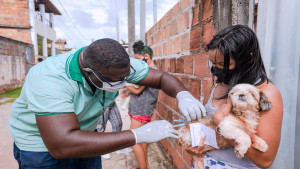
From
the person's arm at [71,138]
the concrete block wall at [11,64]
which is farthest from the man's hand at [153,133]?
the concrete block wall at [11,64]

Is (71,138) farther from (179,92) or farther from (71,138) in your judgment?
(179,92)

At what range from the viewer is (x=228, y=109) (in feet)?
3.99

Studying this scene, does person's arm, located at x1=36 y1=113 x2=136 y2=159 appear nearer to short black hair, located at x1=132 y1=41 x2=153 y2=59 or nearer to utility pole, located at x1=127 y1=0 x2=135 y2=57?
short black hair, located at x1=132 y1=41 x2=153 y2=59

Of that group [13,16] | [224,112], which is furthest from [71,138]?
[13,16]

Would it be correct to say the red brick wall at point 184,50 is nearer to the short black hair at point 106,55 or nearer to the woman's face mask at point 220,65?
the woman's face mask at point 220,65

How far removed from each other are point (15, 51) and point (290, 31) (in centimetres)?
1388

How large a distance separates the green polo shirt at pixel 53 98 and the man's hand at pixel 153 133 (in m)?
0.49

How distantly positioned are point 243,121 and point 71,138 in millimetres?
1062

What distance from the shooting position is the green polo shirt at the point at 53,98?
133 cm

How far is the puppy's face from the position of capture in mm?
1077

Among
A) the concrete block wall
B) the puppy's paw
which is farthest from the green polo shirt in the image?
the concrete block wall

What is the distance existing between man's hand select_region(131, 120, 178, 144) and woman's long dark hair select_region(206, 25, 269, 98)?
598mm

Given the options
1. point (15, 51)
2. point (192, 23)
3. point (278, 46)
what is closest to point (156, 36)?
point (192, 23)

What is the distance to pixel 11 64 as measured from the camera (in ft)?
37.0
